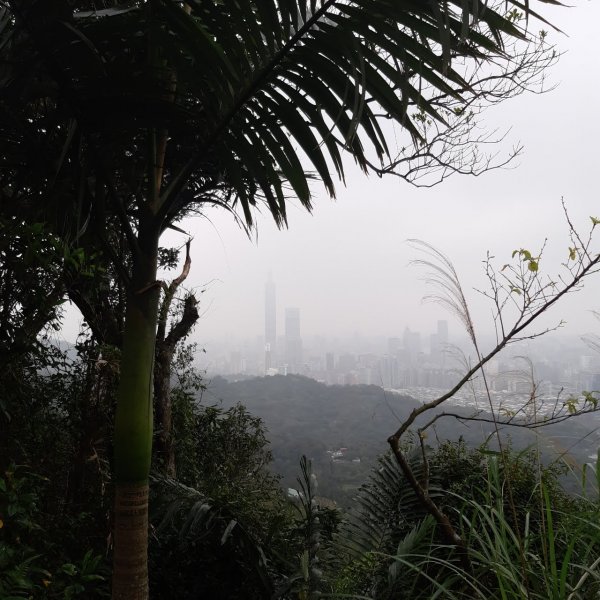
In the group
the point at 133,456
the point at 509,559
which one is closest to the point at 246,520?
the point at 133,456

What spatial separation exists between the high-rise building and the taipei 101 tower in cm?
37

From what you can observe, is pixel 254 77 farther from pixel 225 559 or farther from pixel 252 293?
pixel 252 293

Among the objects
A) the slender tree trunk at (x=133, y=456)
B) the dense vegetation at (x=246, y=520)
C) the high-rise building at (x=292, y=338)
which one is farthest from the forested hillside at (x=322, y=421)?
the slender tree trunk at (x=133, y=456)

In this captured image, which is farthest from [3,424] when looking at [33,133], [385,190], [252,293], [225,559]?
[252,293]

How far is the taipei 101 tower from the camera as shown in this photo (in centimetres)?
868

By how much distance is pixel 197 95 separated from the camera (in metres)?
1.17

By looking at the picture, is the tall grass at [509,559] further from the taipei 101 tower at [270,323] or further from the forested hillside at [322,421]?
the taipei 101 tower at [270,323]

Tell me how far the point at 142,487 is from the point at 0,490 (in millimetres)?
531

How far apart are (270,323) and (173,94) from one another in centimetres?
798

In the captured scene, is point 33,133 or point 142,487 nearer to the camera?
point 142,487

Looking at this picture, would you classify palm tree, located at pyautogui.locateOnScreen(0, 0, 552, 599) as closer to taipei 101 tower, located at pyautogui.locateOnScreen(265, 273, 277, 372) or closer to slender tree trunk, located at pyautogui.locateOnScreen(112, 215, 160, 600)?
slender tree trunk, located at pyautogui.locateOnScreen(112, 215, 160, 600)

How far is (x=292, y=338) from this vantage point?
32.6ft

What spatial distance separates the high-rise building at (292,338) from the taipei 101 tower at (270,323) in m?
0.37

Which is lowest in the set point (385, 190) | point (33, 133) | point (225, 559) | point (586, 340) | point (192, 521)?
point (225, 559)
